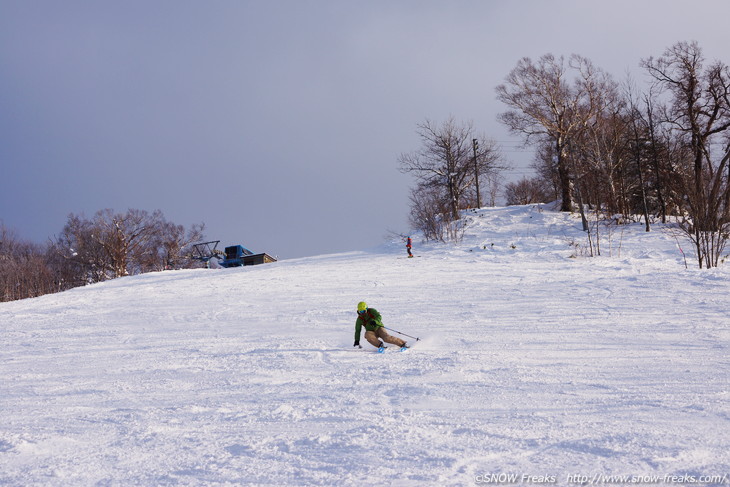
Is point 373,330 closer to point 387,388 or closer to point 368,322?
point 368,322

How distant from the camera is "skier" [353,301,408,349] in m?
8.34

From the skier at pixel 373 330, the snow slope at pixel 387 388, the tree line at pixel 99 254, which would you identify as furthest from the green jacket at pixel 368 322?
the tree line at pixel 99 254

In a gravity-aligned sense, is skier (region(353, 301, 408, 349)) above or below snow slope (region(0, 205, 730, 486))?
above

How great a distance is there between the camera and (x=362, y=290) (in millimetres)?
14398

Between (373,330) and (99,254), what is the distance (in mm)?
45373

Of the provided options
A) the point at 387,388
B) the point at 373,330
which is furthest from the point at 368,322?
the point at 387,388

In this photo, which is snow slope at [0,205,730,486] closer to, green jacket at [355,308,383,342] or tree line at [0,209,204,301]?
green jacket at [355,308,383,342]

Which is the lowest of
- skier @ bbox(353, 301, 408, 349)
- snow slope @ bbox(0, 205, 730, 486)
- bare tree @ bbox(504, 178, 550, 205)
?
snow slope @ bbox(0, 205, 730, 486)

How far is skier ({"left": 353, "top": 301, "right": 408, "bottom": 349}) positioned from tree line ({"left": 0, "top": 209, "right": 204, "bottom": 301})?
36.6 m

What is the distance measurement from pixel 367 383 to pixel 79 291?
17361mm

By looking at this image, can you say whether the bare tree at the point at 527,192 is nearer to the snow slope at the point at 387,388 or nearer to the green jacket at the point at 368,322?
the snow slope at the point at 387,388

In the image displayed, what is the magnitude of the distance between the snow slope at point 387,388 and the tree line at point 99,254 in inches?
1284

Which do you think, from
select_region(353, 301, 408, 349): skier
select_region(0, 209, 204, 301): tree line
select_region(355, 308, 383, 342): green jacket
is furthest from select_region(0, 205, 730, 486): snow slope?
select_region(0, 209, 204, 301): tree line

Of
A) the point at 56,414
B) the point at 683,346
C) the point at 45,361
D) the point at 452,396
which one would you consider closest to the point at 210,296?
the point at 45,361
